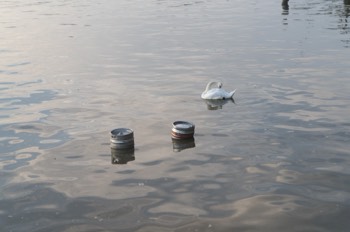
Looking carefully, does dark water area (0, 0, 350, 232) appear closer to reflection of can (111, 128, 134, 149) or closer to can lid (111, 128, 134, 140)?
reflection of can (111, 128, 134, 149)

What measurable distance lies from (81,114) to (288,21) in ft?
56.9

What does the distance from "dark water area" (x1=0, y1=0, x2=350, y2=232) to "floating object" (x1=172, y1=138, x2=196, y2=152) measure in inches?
1.4

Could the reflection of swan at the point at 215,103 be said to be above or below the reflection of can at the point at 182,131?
below

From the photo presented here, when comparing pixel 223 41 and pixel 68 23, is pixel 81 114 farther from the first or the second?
pixel 68 23

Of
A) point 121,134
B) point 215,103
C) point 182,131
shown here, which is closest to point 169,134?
point 182,131

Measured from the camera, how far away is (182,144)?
373 inches

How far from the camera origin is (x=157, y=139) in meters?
9.82

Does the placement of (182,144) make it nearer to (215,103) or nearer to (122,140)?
(122,140)

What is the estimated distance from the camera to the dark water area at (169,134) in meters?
6.96

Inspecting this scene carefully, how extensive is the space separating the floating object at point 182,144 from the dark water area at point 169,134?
0.04 m

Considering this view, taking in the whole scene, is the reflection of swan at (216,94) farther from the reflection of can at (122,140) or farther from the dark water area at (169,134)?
the reflection of can at (122,140)

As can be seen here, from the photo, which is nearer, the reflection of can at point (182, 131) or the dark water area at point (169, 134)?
the dark water area at point (169, 134)

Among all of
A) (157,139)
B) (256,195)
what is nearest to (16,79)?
(157,139)

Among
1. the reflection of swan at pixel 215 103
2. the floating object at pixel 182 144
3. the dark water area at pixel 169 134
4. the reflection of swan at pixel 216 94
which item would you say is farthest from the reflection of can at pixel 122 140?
the reflection of swan at pixel 216 94
